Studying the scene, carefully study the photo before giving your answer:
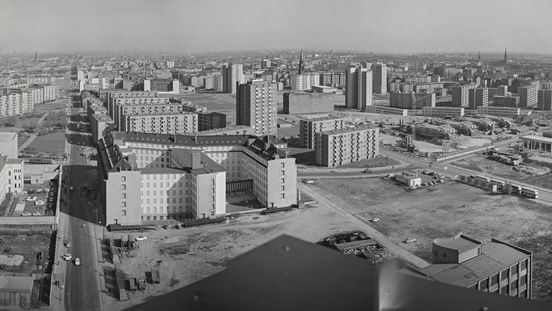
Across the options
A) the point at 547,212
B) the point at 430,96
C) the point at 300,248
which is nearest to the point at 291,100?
the point at 430,96

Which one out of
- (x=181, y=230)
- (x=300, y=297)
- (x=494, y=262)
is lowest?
(x=181, y=230)

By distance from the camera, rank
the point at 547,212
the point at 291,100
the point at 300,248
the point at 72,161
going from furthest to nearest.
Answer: the point at 291,100 < the point at 72,161 < the point at 547,212 < the point at 300,248

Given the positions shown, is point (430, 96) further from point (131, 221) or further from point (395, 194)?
point (131, 221)

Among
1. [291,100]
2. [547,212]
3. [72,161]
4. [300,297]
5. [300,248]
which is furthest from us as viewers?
[291,100]

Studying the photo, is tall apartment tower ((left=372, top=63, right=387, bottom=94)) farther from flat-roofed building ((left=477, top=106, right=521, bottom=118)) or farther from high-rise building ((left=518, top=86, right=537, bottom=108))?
flat-roofed building ((left=477, top=106, right=521, bottom=118))

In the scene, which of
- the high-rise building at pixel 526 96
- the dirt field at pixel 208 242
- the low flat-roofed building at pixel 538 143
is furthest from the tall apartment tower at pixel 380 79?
the dirt field at pixel 208 242

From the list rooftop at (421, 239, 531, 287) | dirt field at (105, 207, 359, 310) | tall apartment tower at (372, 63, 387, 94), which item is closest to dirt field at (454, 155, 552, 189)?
dirt field at (105, 207, 359, 310)

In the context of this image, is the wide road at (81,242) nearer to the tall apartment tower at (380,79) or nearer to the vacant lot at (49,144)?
the vacant lot at (49,144)
